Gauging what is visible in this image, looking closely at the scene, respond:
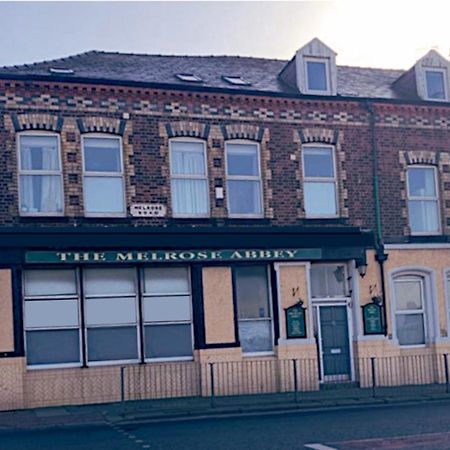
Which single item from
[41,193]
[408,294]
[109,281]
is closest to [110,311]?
[109,281]

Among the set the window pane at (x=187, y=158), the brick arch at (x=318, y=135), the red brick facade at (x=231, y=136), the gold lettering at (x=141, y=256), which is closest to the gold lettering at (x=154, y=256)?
the gold lettering at (x=141, y=256)

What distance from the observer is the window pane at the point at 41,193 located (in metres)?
20.9

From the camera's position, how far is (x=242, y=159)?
2303 cm

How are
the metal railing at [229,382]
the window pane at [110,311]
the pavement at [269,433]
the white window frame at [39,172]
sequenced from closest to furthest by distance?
the pavement at [269,433] → the metal railing at [229,382] → the white window frame at [39,172] → the window pane at [110,311]

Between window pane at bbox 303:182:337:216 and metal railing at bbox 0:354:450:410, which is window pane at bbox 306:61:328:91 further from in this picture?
metal railing at bbox 0:354:450:410

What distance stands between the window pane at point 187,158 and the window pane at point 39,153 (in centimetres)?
295

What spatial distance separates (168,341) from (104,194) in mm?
3944

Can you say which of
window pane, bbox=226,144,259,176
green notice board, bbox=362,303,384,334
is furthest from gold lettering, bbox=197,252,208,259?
green notice board, bbox=362,303,384,334

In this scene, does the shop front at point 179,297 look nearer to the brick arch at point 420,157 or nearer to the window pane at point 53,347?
the window pane at point 53,347

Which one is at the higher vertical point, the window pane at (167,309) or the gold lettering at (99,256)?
the gold lettering at (99,256)

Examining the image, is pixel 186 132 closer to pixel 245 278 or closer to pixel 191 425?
pixel 245 278

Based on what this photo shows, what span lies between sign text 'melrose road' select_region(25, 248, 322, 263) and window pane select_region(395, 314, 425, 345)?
3378 millimetres

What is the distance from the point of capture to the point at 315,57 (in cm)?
2462

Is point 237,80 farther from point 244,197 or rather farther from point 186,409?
point 186,409
